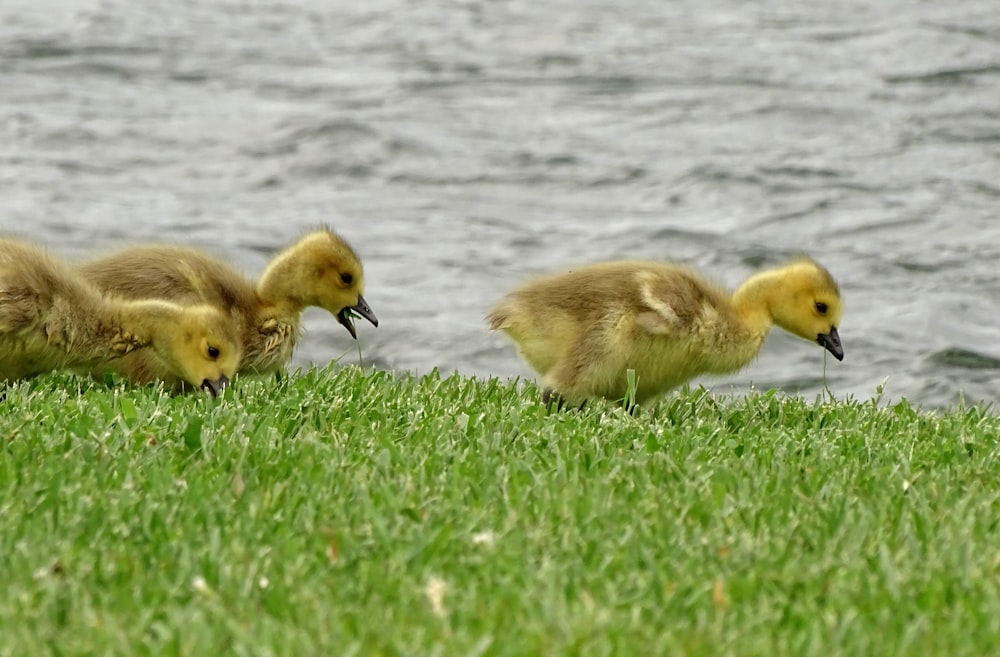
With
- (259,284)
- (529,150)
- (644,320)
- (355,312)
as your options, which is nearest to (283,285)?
(259,284)

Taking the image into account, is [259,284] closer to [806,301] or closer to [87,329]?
[87,329]

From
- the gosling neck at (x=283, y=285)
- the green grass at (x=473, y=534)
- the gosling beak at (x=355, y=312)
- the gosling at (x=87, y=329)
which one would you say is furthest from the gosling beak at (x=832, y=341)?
the gosling at (x=87, y=329)

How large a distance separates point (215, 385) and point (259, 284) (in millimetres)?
986

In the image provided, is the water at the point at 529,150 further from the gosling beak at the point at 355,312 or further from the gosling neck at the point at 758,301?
the gosling neck at the point at 758,301

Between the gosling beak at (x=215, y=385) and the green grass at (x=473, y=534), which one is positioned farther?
the gosling beak at (x=215, y=385)

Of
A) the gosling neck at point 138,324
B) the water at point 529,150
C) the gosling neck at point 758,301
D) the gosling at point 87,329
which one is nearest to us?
the gosling at point 87,329

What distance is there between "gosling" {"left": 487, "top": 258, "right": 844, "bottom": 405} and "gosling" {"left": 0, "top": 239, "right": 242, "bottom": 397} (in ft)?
3.89

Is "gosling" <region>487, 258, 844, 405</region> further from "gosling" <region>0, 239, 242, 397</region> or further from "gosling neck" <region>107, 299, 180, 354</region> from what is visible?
"gosling neck" <region>107, 299, 180, 354</region>

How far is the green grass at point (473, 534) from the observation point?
4359 millimetres

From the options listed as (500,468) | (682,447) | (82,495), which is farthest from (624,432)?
(82,495)

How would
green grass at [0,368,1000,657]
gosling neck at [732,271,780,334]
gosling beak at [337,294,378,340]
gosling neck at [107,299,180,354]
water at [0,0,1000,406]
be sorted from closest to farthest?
green grass at [0,368,1000,657]
gosling neck at [107,299,180,354]
gosling neck at [732,271,780,334]
gosling beak at [337,294,378,340]
water at [0,0,1000,406]

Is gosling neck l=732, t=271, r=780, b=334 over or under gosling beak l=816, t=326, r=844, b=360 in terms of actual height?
over

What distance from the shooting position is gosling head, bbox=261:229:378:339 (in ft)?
27.2

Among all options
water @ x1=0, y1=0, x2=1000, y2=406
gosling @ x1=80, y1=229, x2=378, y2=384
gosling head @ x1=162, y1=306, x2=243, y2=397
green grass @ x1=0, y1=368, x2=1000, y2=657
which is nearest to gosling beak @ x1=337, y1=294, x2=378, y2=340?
gosling @ x1=80, y1=229, x2=378, y2=384
